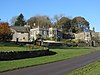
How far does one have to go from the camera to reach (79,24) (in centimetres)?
17988

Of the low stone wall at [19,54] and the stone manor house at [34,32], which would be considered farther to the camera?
the stone manor house at [34,32]

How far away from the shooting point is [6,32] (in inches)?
3991

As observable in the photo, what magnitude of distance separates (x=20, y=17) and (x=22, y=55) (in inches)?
5464

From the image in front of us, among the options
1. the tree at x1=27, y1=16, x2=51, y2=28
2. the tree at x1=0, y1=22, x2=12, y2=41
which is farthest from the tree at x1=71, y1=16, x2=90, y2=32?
the tree at x1=0, y1=22, x2=12, y2=41

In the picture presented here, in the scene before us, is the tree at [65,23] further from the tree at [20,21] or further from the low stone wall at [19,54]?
the low stone wall at [19,54]

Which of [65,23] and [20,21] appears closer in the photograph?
[65,23]

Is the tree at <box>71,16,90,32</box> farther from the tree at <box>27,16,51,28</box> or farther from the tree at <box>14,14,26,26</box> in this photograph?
the tree at <box>14,14,26,26</box>

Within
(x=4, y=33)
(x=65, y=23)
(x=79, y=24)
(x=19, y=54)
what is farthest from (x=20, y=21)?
(x=19, y=54)

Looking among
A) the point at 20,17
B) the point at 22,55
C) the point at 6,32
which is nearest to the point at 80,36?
the point at 20,17

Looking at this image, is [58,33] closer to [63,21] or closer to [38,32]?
[38,32]

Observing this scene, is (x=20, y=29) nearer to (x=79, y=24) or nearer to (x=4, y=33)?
(x=4, y=33)

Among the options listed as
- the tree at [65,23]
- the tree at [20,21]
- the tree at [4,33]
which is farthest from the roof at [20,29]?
the tree at [65,23]

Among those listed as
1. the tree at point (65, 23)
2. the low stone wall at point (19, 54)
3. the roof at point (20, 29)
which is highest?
the tree at point (65, 23)

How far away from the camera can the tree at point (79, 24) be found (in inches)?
6836
